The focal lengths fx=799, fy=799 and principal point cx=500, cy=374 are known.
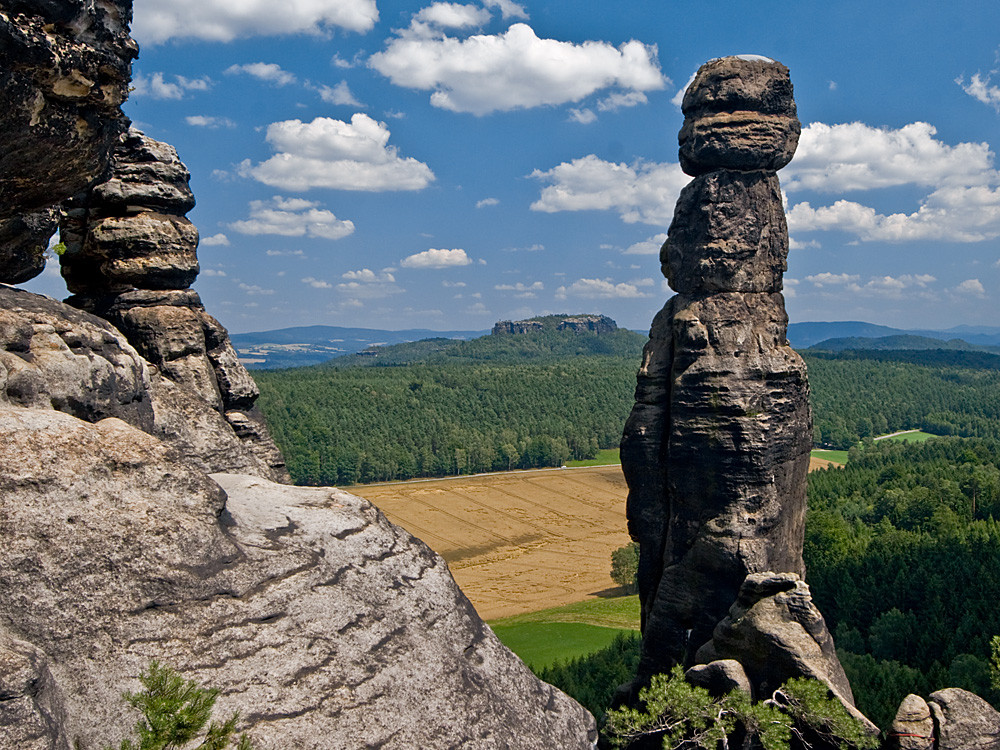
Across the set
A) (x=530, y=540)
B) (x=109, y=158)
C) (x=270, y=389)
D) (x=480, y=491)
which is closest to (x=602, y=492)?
(x=480, y=491)

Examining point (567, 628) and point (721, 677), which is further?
point (567, 628)

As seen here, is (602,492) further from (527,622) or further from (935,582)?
(935,582)

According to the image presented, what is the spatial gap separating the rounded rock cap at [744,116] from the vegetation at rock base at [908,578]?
61.4 ft

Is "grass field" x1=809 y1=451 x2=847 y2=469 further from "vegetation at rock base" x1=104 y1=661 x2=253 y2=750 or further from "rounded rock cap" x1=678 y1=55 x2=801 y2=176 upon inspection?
"vegetation at rock base" x1=104 y1=661 x2=253 y2=750

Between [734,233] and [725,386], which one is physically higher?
[734,233]

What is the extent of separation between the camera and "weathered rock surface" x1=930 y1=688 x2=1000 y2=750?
19.0 metres

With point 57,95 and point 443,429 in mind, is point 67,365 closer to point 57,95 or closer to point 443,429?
point 57,95

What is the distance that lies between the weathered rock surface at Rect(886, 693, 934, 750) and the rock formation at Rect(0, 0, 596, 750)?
443 inches

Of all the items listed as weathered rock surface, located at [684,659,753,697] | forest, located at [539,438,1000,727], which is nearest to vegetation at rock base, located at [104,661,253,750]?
weathered rock surface, located at [684,659,753,697]

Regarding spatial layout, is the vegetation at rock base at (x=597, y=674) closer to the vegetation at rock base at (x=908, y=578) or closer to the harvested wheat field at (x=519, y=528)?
the vegetation at rock base at (x=908, y=578)

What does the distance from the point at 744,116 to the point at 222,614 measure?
25.2 meters

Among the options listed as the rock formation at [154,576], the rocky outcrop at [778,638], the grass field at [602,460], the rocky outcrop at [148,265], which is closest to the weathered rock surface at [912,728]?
the rocky outcrop at [778,638]

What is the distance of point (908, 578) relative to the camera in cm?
5125

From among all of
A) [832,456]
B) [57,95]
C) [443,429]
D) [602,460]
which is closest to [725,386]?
[57,95]
